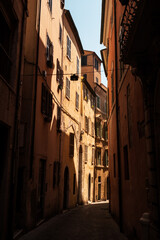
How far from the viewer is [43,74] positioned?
1190cm

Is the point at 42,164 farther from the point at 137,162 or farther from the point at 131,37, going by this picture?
the point at 131,37

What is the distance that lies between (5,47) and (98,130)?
24.8m

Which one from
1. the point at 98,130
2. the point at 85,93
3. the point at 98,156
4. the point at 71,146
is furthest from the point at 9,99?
the point at 98,130

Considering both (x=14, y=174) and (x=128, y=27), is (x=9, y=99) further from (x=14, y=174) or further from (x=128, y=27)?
(x=128, y=27)

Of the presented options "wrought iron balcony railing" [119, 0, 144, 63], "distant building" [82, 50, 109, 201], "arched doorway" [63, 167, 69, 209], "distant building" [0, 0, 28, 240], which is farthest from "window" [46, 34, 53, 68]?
"distant building" [82, 50, 109, 201]

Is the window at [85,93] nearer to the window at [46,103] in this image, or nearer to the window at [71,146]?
the window at [71,146]

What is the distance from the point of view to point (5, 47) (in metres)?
7.69

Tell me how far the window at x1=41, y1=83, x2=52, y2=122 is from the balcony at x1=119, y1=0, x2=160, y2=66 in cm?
611

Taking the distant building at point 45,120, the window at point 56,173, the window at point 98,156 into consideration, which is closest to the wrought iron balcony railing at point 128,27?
the distant building at point 45,120

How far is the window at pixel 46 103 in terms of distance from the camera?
1180 centimetres

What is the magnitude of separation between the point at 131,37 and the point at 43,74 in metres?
6.91

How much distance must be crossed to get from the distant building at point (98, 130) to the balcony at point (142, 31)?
928 inches

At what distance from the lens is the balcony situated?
468 cm

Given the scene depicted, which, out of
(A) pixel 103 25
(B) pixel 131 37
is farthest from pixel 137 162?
(A) pixel 103 25
